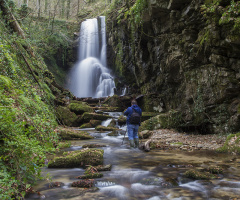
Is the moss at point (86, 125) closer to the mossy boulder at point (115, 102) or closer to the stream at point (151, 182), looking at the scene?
the mossy boulder at point (115, 102)

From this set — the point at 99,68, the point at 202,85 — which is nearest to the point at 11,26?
the point at 202,85

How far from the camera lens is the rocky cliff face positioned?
9.08 metres

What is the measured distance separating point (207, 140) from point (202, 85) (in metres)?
3.14

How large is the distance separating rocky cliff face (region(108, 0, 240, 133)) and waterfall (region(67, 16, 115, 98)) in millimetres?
10339

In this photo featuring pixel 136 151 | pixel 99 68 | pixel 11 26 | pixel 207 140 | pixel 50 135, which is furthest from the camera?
pixel 99 68

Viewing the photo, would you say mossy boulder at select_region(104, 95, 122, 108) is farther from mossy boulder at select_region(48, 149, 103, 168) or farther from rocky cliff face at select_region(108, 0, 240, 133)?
mossy boulder at select_region(48, 149, 103, 168)

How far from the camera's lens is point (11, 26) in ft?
32.8

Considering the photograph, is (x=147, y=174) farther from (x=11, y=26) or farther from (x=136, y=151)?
(x=11, y=26)

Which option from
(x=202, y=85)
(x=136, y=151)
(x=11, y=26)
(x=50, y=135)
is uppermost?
(x=11, y=26)

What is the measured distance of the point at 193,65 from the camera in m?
11.2

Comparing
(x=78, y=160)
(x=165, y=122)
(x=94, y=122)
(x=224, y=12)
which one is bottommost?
(x=78, y=160)

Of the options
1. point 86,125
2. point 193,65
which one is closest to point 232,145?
point 193,65

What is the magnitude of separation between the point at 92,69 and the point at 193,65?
Result: 65.3ft

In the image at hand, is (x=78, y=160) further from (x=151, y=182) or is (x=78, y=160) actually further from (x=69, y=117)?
(x=69, y=117)
